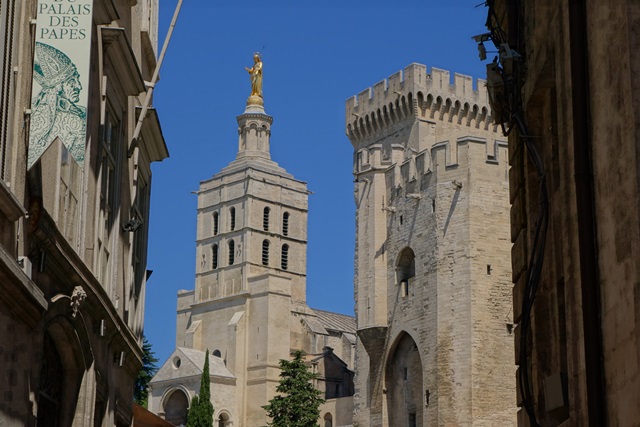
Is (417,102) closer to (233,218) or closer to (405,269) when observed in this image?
(405,269)

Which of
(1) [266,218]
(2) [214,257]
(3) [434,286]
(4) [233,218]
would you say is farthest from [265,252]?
(3) [434,286]

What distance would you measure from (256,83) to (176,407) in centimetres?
2692

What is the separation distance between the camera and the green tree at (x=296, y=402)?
59625 mm

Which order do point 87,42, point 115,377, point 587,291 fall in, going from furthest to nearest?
point 115,377, point 87,42, point 587,291

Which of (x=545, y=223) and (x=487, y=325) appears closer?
(x=545, y=223)

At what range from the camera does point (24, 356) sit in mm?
9172

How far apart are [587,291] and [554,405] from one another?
1.23 meters

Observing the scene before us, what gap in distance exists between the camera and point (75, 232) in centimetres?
1133

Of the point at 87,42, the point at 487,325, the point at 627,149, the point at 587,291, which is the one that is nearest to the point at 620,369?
the point at 587,291

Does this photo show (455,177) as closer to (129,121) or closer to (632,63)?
(129,121)

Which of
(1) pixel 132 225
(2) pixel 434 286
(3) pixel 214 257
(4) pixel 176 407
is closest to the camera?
(1) pixel 132 225

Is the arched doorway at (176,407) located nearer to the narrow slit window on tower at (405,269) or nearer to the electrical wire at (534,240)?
the narrow slit window on tower at (405,269)

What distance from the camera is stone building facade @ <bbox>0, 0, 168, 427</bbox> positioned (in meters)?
8.80

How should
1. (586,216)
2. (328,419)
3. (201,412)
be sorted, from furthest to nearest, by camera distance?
(328,419)
(201,412)
(586,216)
